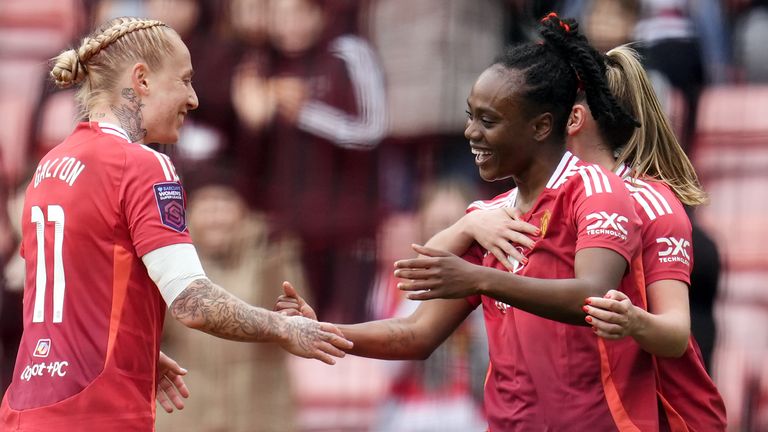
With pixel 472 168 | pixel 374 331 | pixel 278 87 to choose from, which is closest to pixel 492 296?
pixel 374 331

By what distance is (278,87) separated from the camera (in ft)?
23.5

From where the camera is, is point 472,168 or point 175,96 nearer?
point 175,96

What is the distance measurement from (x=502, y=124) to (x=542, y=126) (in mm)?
136

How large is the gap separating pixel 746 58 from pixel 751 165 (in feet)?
1.88

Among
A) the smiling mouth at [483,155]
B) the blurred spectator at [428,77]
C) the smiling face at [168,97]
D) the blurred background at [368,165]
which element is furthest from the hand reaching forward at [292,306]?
the blurred spectator at [428,77]

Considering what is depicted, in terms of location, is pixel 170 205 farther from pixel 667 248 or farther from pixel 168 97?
pixel 667 248

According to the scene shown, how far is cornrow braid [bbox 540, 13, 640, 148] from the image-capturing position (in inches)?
155

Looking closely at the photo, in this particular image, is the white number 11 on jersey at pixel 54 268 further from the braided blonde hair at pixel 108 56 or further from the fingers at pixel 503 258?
the fingers at pixel 503 258

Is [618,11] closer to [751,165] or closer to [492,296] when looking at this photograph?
[751,165]

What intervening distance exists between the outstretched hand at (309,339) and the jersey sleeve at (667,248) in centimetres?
99

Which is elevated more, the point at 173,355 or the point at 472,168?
the point at 472,168

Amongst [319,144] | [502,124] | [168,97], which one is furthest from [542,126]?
[319,144]

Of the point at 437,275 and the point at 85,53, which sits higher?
the point at 85,53

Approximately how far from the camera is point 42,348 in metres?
3.60
